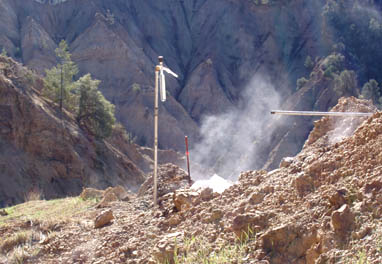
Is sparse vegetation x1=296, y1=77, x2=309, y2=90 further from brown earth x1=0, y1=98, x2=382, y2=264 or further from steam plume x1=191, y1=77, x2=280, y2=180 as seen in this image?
brown earth x1=0, y1=98, x2=382, y2=264

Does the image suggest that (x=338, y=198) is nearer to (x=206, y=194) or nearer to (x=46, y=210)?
(x=206, y=194)

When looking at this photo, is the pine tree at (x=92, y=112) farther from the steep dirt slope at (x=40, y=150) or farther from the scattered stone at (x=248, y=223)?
the scattered stone at (x=248, y=223)

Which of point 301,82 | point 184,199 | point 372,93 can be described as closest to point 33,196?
point 184,199

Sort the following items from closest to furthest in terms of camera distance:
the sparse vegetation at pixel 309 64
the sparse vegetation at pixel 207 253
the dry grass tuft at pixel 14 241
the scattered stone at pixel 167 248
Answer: the sparse vegetation at pixel 207 253 → the scattered stone at pixel 167 248 → the dry grass tuft at pixel 14 241 → the sparse vegetation at pixel 309 64

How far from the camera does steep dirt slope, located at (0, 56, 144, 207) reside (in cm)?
2025

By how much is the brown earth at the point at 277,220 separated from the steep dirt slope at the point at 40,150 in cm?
1348

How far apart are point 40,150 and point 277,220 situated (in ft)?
63.3

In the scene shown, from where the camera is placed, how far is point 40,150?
73.6 feet

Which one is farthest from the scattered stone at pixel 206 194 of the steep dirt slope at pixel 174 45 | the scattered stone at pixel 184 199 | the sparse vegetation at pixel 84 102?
the steep dirt slope at pixel 174 45

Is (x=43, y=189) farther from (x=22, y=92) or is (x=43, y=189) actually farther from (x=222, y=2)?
(x=222, y=2)

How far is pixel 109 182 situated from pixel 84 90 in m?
7.01

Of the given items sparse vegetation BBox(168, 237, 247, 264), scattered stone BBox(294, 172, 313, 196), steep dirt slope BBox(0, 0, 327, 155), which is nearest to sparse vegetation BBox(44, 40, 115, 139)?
steep dirt slope BBox(0, 0, 327, 155)

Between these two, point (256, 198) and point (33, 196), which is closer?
point (256, 198)

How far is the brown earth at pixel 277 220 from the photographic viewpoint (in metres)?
4.07
